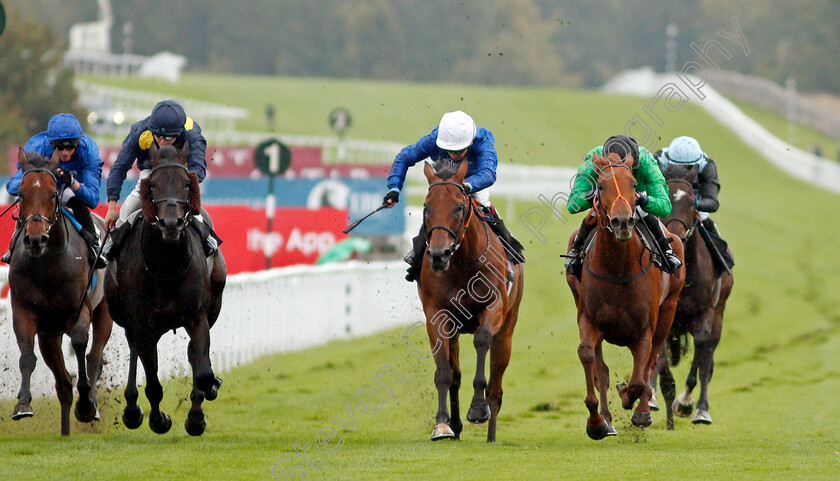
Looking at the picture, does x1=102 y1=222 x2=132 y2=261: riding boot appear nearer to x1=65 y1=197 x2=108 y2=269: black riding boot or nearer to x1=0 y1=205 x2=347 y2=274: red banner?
x1=65 y1=197 x2=108 y2=269: black riding boot

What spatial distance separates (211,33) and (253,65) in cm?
373

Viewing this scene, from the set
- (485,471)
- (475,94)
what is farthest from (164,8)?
(485,471)

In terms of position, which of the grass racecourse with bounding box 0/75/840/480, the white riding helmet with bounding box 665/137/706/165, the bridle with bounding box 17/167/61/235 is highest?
the white riding helmet with bounding box 665/137/706/165

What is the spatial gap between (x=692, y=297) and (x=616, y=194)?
291 cm

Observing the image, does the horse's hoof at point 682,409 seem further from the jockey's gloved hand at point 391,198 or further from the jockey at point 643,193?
the jockey's gloved hand at point 391,198

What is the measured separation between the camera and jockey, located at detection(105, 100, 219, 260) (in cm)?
→ 806

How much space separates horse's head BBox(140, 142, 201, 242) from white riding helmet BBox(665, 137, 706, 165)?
4400mm

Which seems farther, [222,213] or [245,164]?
[245,164]

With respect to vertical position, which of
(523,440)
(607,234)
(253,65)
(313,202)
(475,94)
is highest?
(253,65)

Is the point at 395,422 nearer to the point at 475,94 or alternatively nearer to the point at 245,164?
the point at 245,164

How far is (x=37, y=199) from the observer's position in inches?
323

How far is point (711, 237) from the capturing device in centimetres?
1093

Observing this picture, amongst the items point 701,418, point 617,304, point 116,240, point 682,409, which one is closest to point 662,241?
point 617,304

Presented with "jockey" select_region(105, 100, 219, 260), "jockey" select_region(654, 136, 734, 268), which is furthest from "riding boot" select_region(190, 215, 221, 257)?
"jockey" select_region(654, 136, 734, 268)
